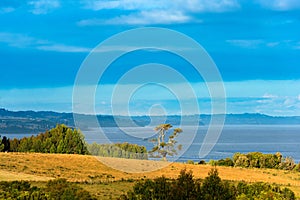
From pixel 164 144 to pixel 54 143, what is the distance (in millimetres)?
19404

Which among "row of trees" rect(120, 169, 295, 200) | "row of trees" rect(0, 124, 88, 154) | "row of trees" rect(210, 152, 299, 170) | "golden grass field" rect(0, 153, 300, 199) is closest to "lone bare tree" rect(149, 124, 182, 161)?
"row of trees" rect(210, 152, 299, 170)

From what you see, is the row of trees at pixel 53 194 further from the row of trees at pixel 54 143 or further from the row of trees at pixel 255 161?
the row of trees at pixel 255 161

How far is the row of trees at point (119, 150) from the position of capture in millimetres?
88062

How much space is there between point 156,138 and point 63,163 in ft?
83.4

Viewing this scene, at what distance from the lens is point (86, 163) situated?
63.8m

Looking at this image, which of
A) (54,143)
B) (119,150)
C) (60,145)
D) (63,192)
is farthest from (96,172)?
(119,150)

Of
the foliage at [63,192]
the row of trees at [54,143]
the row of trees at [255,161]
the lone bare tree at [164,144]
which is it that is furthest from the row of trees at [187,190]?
the row of trees at [54,143]

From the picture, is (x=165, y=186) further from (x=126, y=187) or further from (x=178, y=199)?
(x=126, y=187)

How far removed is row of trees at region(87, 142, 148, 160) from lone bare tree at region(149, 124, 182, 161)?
628 cm

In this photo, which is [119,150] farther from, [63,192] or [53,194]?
[53,194]

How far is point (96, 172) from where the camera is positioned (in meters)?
57.4

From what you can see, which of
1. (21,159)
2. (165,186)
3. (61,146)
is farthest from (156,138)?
(165,186)

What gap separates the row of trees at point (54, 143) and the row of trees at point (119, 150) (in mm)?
2247

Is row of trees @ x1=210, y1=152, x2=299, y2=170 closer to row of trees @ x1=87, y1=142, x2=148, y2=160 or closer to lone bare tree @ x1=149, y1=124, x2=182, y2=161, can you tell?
lone bare tree @ x1=149, y1=124, x2=182, y2=161
